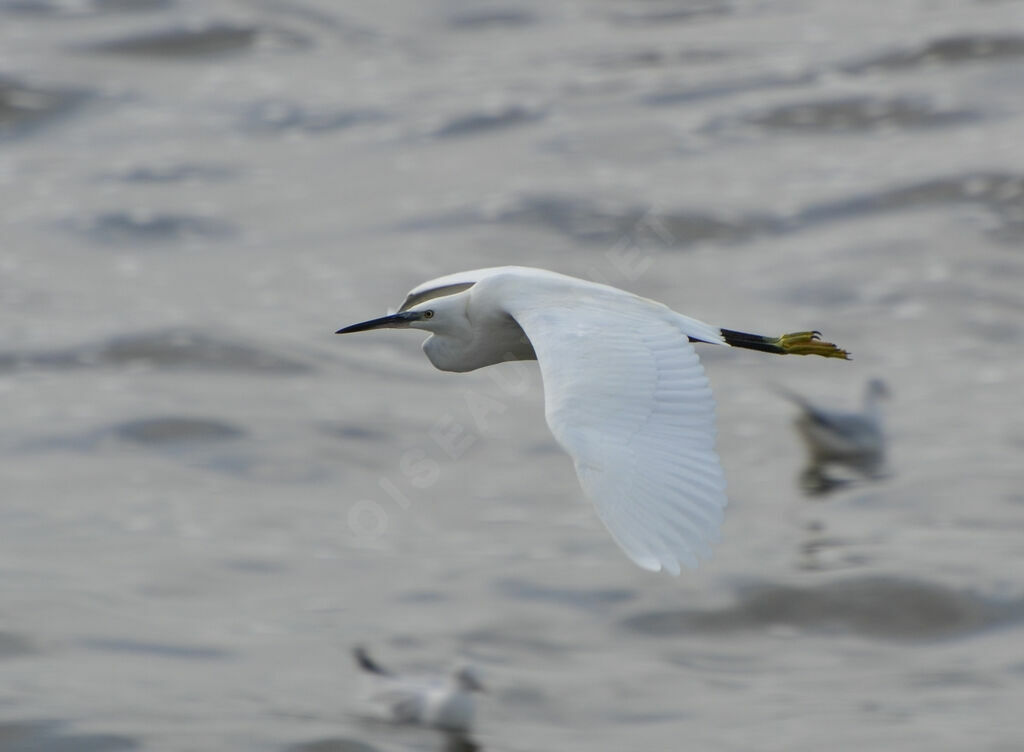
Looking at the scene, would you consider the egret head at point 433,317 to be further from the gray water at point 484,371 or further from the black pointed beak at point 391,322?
the gray water at point 484,371

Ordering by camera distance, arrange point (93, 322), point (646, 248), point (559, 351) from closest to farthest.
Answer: point (559, 351)
point (93, 322)
point (646, 248)

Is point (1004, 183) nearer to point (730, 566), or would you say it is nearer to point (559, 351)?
point (730, 566)

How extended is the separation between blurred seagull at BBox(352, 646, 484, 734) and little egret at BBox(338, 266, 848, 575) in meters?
4.92

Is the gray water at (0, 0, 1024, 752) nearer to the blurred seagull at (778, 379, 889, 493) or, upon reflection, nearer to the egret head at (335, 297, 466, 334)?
the blurred seagull at (778, 379, 889, 493)

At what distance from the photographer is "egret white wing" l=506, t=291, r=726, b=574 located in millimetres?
5406

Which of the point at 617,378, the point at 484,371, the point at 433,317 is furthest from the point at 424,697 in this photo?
the point at 484,371

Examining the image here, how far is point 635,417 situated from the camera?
6.09 meters

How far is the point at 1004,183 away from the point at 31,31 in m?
17.1

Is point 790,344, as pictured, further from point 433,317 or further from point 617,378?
point 617,378

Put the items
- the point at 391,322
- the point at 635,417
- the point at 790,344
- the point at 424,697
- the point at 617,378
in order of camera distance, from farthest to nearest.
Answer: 1. the point at 424,697
2. the point at 790,344
3. the point at 391,322
4. the point at 617,378
5. the point at 635,417

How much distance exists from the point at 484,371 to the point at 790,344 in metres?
15.1

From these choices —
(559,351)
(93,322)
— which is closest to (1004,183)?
(93,322)

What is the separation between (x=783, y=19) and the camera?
103 feet

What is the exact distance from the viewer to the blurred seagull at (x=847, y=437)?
1712cm
